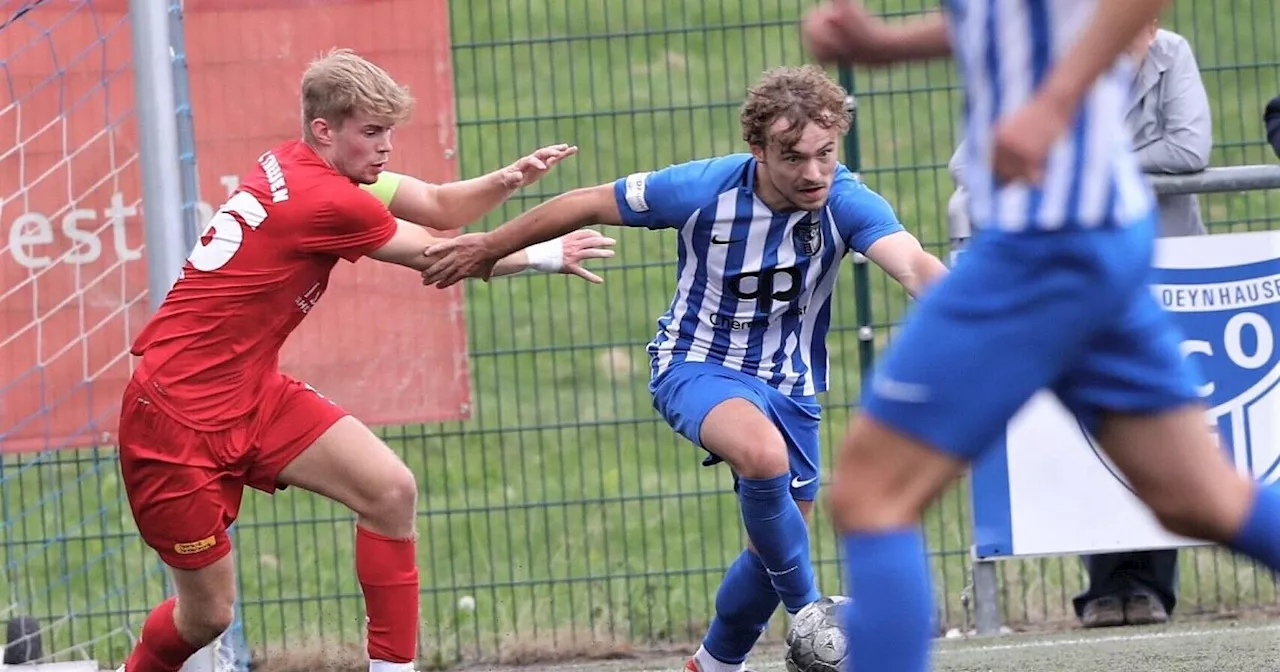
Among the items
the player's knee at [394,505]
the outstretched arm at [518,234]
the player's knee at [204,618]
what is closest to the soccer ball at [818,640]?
the player's knee at [394,505]

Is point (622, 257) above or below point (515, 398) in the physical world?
above

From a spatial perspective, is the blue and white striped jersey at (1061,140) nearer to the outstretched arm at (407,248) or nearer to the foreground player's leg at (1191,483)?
the foreground player's leg at (1191,483)

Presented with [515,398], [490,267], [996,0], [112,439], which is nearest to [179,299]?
[490,267]

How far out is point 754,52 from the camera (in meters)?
7.38

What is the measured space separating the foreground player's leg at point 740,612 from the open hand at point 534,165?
1.22 m

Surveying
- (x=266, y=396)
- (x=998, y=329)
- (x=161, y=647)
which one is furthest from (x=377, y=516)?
(x=998, y=329)

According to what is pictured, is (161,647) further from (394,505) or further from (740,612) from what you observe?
(740,612)

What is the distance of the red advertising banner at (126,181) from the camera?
22.1 feet

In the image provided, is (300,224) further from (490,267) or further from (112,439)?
(112,439)

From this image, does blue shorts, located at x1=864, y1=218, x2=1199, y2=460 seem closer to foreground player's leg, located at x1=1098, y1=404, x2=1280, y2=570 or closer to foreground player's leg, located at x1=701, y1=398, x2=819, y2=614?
foreground player's leg, located at x1=1098, y1=404, x2=1280, y2=570

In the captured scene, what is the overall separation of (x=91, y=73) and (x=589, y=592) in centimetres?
259

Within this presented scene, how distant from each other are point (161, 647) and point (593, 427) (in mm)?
2393

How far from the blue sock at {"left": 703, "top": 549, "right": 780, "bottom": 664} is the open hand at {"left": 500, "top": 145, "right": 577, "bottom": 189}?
1233mm

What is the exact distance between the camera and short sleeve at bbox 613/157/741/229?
5320mm
